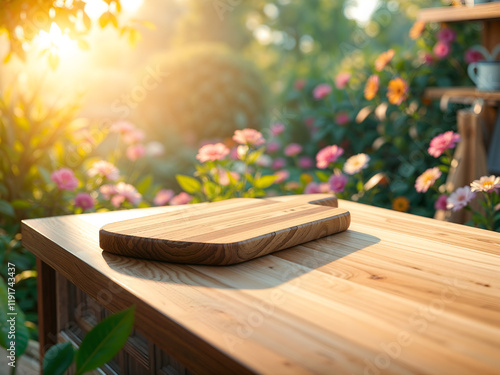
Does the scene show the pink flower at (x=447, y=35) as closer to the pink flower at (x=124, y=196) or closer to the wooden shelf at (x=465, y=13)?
the wooden shelf at (x=465, y=13)

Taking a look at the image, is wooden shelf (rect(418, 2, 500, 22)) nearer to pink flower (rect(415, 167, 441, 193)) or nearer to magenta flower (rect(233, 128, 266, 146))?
pink flower (rect(415, 167, 441, 193))

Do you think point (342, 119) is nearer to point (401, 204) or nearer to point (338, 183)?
point (401, 204)

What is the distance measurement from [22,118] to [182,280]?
1985 millimetres

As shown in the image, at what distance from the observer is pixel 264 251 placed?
100cm

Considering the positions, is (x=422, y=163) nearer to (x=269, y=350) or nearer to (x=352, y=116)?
(x=352, y=116)

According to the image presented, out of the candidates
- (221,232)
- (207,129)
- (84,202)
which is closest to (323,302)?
(221,232)

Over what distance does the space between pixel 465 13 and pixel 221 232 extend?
2143 millimetres

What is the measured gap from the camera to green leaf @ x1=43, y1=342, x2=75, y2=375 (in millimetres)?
558

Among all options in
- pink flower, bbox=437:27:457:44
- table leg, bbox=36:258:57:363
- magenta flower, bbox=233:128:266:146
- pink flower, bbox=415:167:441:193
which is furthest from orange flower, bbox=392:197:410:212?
table leg, bbox=36:258:57:363

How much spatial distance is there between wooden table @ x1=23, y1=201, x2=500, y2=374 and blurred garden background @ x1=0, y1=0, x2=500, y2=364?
2.66 feet

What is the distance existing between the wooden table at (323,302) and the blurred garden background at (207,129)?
81 cm

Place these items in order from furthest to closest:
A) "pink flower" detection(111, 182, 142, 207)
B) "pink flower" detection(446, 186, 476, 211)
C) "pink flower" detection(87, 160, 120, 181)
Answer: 1. "pink flower" detection(87, 160, 120, 181)
2. "pink flower" detection(111, 182, 142, 207)
3. "pink flower" detection(446, 186, 476, 211)

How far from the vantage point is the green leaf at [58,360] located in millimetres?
558

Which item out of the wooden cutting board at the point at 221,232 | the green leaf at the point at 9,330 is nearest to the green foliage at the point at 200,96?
the wooden cutting board at the point at 221,232
